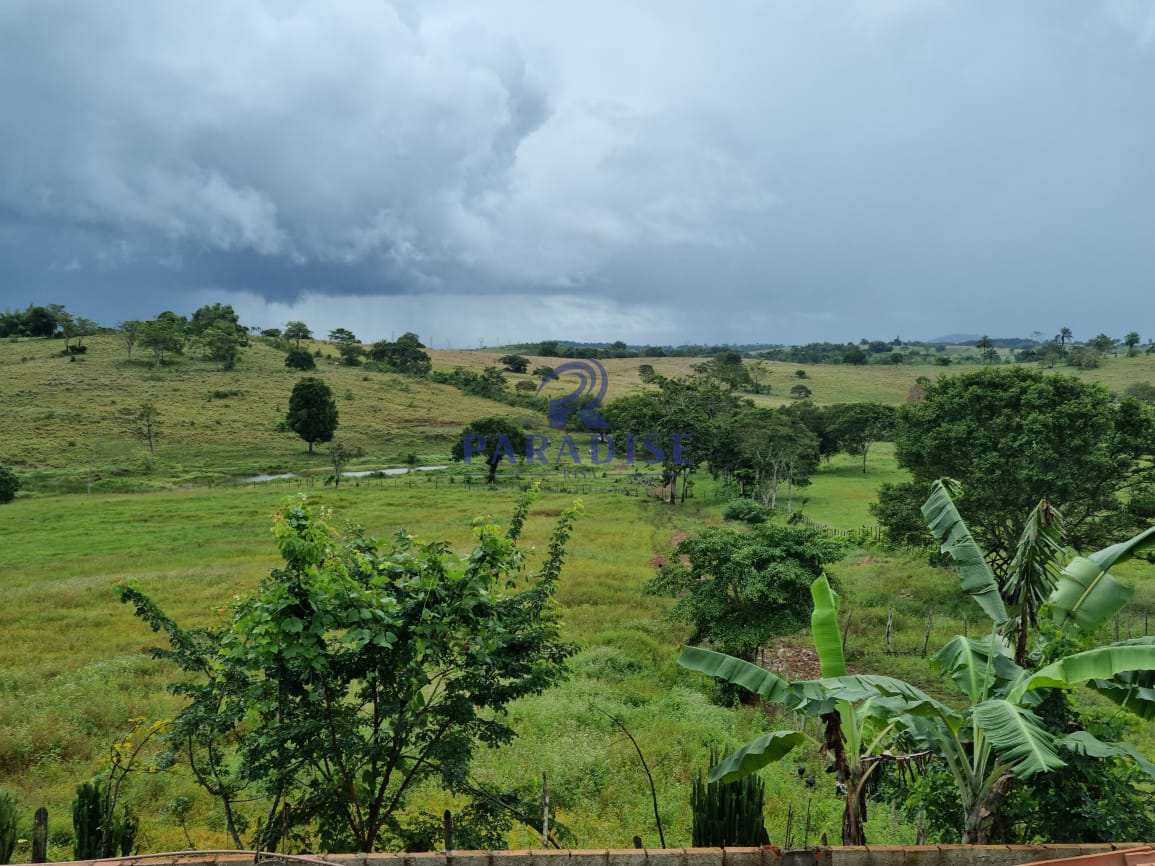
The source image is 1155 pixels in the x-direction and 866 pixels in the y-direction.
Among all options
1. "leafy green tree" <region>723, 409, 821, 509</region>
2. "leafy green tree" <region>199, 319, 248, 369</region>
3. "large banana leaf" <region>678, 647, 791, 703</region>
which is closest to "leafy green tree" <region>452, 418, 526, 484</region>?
"leafy green tree" <region>723, 409, 821, 509</region>

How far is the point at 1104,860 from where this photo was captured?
482 cm

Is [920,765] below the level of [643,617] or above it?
above

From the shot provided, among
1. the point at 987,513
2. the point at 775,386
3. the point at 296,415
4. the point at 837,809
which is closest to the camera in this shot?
the point at 837,809

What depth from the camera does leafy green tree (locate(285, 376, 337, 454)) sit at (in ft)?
188

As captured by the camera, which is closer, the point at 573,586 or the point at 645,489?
the point at 573,586

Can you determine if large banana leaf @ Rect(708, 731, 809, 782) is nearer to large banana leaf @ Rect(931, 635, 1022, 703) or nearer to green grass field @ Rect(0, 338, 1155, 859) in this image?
green grass field @ Rect(0, 338, 1155, 859)

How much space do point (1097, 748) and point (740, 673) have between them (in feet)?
9.85

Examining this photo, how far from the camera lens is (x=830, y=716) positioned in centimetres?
641

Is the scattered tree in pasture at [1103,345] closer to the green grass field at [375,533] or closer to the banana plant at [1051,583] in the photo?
the green grass field at [375,533]

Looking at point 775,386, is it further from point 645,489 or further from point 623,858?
point 623,858

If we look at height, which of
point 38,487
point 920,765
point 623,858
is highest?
point 623,858

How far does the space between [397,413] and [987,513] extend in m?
61.2

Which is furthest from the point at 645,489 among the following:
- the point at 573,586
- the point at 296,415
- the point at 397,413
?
the point at 397,413

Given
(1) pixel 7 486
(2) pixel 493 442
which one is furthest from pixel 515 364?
(1) pixel 7 486
